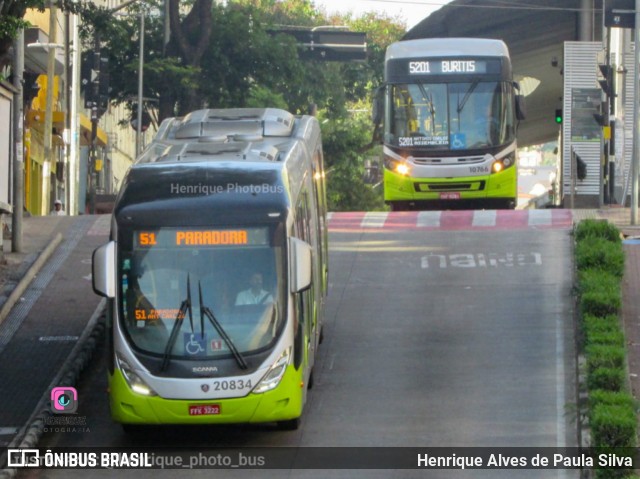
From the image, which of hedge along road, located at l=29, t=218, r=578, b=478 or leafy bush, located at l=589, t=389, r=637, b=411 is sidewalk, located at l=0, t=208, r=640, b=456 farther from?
leafy bush, located at l=589, t=389, r=637, b=411

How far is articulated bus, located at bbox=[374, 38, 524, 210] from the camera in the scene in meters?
31.0

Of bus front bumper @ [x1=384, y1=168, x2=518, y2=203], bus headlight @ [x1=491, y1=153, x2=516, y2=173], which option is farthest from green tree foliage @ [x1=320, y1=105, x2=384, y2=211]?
bus headlight @ [x1=491, y1=153, x2=516, y2=173]

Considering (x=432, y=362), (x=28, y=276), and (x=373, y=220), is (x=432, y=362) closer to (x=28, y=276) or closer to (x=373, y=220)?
(x=28, y=276)

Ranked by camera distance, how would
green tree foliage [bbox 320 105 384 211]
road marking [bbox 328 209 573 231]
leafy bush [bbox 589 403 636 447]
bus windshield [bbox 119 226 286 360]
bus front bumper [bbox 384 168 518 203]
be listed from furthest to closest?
green tree foliage [bbox 320 105 384 211] → bus front bumper [bbox 384 168 518 203] → road marking [bbox 328 209 573 231] → bus windshield [bbox 119 226 286 360] → leafy bush [bbox 589 403 636 447]

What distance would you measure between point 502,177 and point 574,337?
39.5 ft

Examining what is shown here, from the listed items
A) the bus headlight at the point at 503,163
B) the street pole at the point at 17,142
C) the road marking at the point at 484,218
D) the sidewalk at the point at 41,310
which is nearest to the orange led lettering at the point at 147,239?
the sidewalk at the point at 41,310

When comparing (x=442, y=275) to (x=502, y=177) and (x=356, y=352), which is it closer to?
(x=356, y=352)

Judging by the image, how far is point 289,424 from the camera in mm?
15703

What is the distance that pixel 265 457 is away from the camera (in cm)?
1500

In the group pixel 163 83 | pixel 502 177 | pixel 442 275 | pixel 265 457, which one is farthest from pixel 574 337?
pixel 163 83

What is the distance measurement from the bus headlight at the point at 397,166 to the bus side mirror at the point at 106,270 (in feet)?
56.4

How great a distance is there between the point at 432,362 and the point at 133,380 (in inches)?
201

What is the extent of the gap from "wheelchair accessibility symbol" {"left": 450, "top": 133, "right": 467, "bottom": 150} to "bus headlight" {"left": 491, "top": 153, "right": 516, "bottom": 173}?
0.78 m

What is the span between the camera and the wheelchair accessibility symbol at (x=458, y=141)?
3116cm
